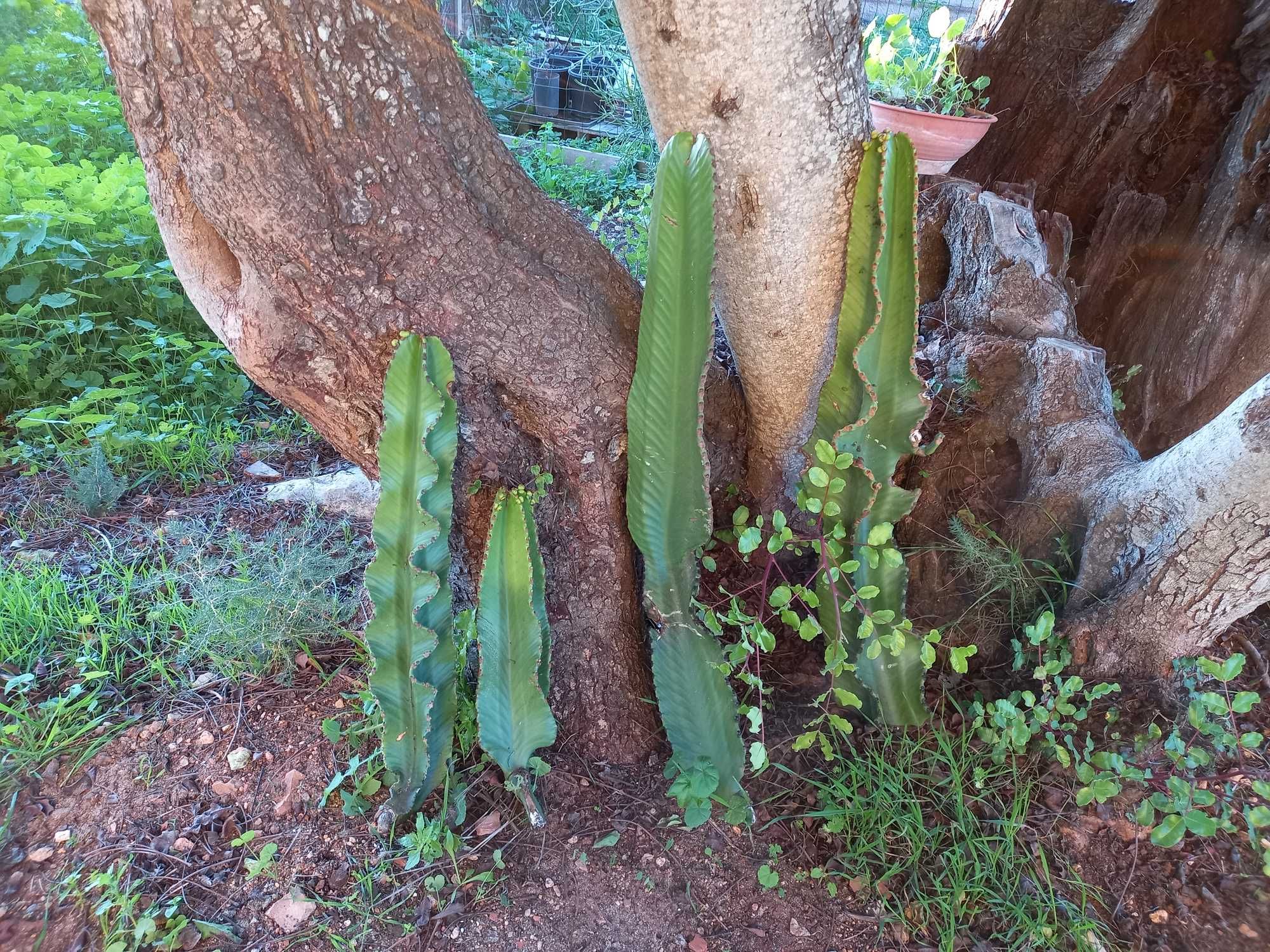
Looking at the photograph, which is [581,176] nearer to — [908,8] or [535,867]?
[908,8]

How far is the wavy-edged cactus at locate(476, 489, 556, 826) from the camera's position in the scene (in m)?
1.60

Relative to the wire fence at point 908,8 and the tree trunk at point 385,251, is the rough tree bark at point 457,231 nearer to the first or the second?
the tree trunk at point 385,251

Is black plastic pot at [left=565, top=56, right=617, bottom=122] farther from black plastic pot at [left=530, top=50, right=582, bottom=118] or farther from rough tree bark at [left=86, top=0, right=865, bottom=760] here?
rough tree bark at [left=86, top=0, right=865, bottom=760]

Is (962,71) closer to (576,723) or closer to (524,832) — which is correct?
(576,723)

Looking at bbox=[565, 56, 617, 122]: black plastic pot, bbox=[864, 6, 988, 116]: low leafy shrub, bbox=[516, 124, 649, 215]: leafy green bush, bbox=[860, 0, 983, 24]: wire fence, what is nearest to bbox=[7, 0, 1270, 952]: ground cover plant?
bbox=[864, 6, 988, 116]: low leafy shrub

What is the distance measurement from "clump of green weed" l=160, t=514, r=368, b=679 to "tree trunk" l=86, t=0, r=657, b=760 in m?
0.60

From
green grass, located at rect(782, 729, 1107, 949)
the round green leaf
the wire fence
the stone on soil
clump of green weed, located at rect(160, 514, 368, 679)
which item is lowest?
the stone on soil

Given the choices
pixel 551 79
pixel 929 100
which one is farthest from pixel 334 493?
pixel 551 79

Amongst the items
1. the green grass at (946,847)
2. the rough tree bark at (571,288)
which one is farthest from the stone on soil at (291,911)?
the green grass at (946,847)

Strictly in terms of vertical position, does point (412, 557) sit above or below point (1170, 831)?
above

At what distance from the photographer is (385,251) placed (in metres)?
1.48

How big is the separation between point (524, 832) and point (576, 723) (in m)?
0.27

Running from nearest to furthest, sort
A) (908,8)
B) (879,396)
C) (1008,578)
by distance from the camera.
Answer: (879,396) → (1008,578) → (908,8)

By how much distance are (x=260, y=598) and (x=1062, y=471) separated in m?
2.06
